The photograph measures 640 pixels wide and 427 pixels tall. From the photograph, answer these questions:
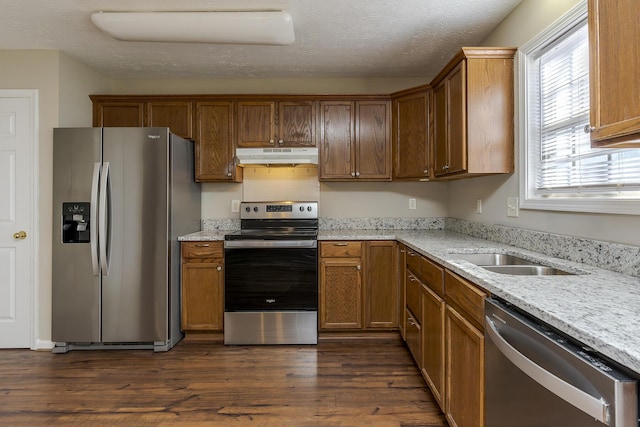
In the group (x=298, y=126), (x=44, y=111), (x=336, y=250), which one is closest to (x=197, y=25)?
(x=298, y=126)

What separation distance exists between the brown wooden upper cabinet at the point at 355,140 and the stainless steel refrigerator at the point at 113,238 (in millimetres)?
1421

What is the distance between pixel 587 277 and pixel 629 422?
847mm

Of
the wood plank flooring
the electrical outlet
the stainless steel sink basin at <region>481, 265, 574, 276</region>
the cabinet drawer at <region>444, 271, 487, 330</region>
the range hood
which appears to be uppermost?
the range hood

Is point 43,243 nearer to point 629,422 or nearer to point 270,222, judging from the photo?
point 270,222

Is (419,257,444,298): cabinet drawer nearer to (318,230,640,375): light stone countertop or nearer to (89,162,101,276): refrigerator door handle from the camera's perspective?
(318,230,640,375): light stone countertop

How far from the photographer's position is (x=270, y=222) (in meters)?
3.65

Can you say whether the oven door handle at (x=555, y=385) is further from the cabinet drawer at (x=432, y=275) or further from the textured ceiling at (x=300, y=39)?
the textured ceiling at (x=300, y=39)

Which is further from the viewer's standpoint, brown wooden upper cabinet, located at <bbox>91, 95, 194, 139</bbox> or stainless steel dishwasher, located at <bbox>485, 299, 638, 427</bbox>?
brown wooden upper cabinet, located at <bbox>91, 95, 194, 139</bbox>

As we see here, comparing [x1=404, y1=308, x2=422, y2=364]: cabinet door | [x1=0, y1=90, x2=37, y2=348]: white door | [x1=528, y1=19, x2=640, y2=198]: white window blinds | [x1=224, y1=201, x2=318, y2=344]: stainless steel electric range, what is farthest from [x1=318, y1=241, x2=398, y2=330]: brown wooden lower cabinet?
[x1=0, y1=90, x2=37, y2=348]: white door

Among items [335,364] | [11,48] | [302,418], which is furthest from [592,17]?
[11,48]

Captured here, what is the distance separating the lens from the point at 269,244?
10.2 ft

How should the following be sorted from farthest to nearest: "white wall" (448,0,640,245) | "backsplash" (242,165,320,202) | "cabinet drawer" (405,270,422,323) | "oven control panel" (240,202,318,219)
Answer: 1. "backsplash" (242,165,320,202)
2. "oven control panel" (240,202,318,219)
3. "cabinet drawer" (405,270,422,323)
4. "white wall" (448,0,640,245)

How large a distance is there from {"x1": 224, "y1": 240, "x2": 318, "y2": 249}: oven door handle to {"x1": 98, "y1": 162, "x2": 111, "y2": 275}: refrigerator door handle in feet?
3.01

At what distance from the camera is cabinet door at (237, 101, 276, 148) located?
136 inches
